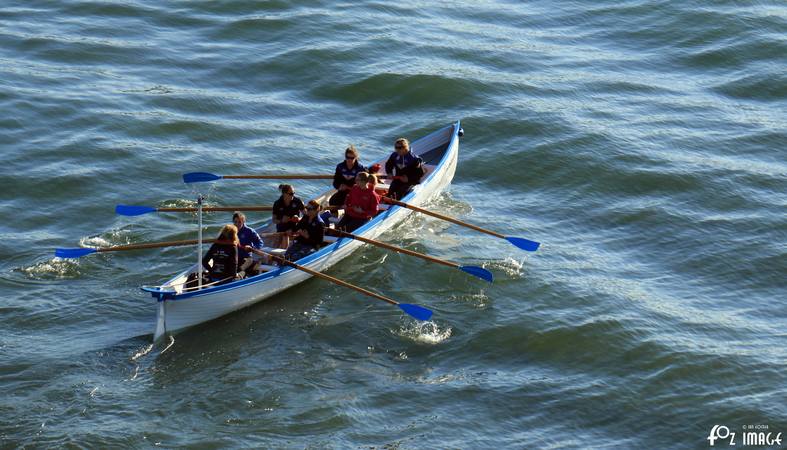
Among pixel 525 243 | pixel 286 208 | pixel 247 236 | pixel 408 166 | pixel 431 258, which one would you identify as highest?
pixel 408 166

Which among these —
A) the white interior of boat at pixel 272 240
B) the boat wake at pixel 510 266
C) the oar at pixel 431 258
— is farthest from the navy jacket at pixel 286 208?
the boat wake at pixel 510 266

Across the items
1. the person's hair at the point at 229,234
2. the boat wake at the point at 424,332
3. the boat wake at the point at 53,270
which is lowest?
the boat wake at the point at 424,332

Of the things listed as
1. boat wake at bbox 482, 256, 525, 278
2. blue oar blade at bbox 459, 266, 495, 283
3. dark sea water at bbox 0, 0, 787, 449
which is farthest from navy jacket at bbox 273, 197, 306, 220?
boat wake at bbox 482, 256, 525, 278

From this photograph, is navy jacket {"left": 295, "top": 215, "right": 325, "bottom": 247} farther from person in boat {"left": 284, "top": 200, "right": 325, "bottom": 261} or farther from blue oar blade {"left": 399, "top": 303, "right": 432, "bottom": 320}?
blue oar blade {"left": 399, "top": 303, "right": 432, "bottom": 320}

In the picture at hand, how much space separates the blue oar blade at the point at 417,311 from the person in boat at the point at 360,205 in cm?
298

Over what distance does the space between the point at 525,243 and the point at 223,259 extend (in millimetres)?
5587

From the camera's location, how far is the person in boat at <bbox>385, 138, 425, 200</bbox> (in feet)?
74.0

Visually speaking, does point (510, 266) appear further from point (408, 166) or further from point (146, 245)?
point (146, 245)

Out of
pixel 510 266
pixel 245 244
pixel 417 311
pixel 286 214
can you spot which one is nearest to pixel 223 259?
pixel 245 244

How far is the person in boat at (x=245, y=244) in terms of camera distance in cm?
1905

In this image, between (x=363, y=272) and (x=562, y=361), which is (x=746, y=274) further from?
(x=363, y=272)

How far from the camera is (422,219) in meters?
23.3

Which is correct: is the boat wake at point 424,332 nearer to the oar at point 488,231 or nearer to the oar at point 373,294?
the oar at point 373,294

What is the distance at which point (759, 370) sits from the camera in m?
17.6
